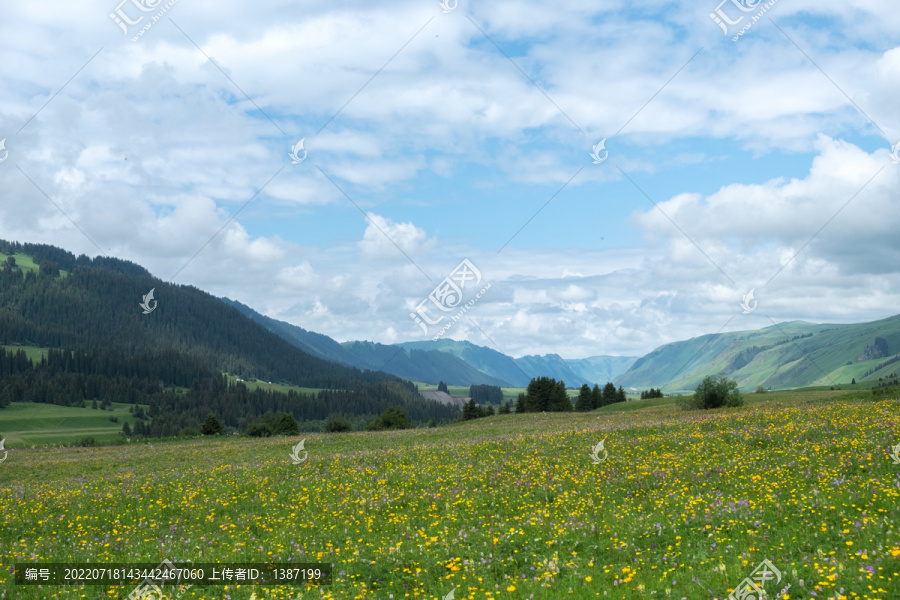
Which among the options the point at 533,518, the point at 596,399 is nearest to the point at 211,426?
the point at 533,518

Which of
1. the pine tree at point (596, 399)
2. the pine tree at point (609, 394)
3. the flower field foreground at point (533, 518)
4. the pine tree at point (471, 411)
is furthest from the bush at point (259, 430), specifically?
the pine tree at point (609, 394)

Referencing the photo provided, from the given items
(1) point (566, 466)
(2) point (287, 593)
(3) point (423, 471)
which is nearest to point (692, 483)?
(1) point (566, 466)

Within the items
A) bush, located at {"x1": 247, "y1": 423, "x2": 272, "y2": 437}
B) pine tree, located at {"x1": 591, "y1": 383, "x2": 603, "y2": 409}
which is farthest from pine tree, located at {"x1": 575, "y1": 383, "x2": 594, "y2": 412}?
bush, located at {"x1": 247, "y1": 423, "x2": 272, "y2": 437}

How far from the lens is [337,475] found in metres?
24.9

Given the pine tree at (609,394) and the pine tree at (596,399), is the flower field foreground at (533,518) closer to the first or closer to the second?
the pine tree at (596,399)

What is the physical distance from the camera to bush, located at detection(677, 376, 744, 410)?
56.0 metres

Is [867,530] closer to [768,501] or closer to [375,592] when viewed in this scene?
[768,501]

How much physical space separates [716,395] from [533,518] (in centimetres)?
4763

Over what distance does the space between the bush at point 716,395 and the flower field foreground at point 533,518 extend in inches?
1120

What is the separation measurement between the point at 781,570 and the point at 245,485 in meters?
20.3

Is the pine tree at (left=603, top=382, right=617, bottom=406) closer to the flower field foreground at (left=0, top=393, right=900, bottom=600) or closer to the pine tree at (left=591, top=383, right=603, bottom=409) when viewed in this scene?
the pine tree at (left=591, top=383, right=603, bottom=409)

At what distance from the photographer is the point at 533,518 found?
15891mm

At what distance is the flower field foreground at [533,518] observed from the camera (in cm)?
1149
